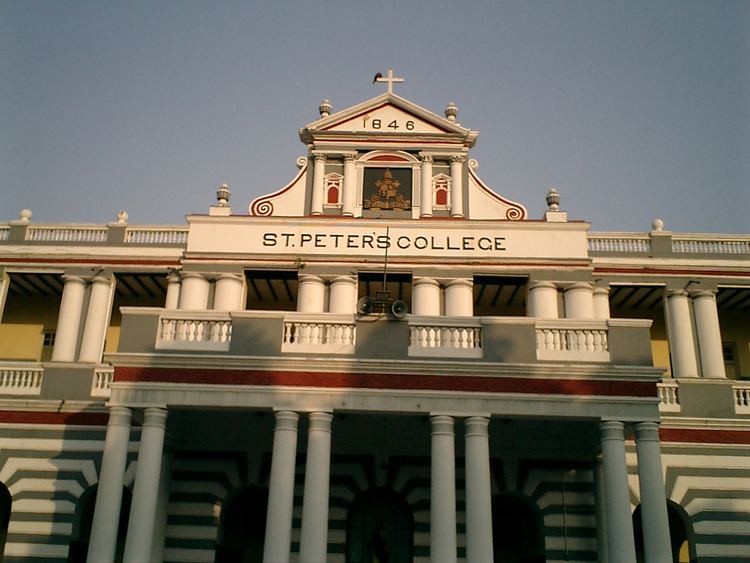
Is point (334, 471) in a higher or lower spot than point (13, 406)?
lower

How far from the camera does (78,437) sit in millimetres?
27141

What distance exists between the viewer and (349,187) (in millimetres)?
29969

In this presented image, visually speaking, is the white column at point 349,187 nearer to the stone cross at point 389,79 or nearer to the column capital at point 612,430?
the stone cross at point 389,79

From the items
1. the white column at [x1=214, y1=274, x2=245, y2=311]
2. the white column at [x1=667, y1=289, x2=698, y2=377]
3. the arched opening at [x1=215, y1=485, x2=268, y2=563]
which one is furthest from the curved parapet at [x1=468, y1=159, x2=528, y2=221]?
the arched opening at [x1=215, y1=485, x2=268, y2=563]

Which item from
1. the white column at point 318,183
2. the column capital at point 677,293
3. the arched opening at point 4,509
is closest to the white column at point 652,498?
the column capital at point 677,293

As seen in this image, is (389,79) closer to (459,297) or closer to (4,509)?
(459,297)

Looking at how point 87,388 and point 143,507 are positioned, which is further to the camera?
point 87,388

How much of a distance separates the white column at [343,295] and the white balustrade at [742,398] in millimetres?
13087

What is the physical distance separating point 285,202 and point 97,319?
7881 millimetres

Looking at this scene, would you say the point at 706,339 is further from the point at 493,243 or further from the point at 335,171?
the point at 335,171

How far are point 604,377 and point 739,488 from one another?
29.4 feet

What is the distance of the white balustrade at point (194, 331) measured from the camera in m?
21.0

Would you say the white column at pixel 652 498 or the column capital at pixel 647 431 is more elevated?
the column capital at pixel 647 431

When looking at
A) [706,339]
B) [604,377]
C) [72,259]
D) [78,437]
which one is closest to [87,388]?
[78,437]
